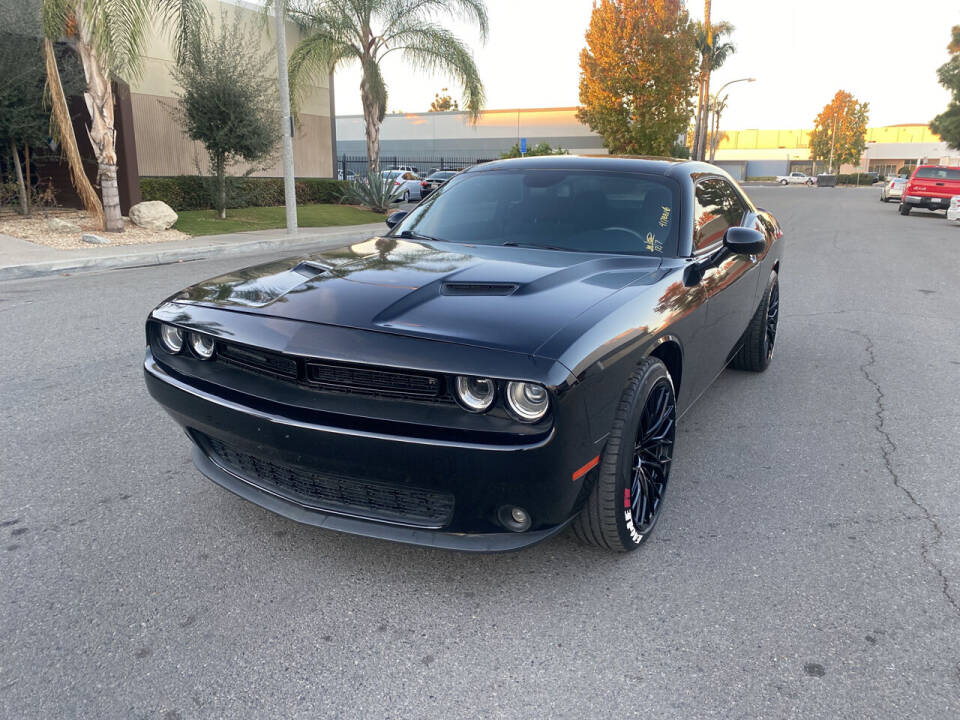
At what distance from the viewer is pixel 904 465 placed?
375cm

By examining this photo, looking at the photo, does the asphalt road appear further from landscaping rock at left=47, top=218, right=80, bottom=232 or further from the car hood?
landscaping rock at left=47, top=218, right=80, bottom=232

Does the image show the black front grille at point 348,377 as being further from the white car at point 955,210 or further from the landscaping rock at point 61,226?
the white car at point 955,210

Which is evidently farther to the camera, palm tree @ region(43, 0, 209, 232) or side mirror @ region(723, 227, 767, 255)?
→ palm tree @ region(43, 0, 209, 232)

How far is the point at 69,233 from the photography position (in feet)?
46.5

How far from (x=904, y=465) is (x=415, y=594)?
2678 millimetres

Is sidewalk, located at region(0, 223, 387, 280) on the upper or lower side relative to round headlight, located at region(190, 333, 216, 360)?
lower

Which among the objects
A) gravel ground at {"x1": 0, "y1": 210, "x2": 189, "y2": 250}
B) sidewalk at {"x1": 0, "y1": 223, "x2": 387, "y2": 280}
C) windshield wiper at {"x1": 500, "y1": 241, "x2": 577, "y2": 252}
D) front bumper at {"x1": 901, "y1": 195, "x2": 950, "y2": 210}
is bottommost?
sidewalk at {"x1": 0, "y1": 223, "x2": 387, "y2": 280}

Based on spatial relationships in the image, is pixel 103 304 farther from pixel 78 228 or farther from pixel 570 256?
pixel 78 228

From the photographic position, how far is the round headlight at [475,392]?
2.21 m

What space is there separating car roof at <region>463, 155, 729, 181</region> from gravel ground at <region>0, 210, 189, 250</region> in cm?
1133

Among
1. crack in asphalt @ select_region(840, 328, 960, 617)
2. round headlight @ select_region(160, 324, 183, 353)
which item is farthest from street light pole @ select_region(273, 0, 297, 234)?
round headlight @ select_region(160, 324, 183, 353)

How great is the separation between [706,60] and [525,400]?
44.7 metres

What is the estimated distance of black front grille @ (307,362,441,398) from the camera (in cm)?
227

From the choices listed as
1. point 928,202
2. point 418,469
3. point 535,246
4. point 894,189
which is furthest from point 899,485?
point 894,189
